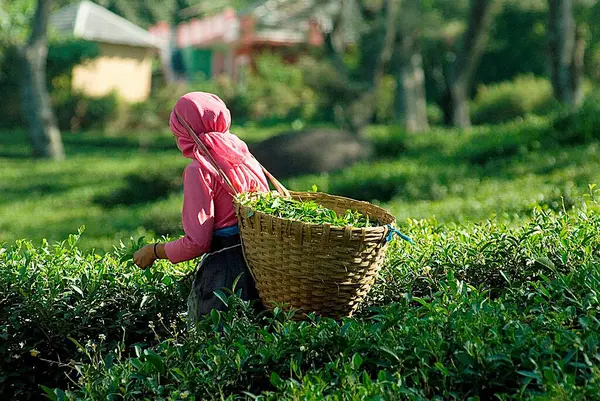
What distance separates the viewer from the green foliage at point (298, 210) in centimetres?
349

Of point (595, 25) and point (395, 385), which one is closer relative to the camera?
point (395, 385)

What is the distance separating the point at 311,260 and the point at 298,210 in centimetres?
34

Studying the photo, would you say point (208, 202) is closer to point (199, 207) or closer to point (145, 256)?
point (199, 207)

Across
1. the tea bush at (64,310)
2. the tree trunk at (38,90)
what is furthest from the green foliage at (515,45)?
the tea bush at (64,310)

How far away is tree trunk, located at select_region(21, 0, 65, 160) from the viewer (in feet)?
53.3

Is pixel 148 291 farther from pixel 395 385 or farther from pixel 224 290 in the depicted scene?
pixel 395 385

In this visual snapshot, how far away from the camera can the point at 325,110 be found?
2461 cm

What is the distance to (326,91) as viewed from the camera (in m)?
18.2

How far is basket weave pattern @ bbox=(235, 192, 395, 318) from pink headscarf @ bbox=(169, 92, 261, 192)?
0.28 m

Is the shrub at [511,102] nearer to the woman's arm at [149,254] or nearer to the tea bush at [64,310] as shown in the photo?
the tea bush at [64,310]

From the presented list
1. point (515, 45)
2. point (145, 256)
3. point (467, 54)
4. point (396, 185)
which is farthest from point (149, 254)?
point (515, 45)

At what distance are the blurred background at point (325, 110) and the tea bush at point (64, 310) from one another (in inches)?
86.8

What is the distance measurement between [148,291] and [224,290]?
52cm

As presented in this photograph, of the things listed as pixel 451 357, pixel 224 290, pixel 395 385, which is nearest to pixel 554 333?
pixel 451 357
